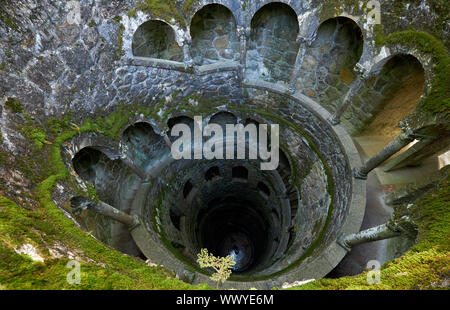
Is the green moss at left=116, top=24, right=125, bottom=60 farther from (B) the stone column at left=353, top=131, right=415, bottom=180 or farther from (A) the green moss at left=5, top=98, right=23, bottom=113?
(B) the stone column at left=353, top=131, right=415, bottom=180

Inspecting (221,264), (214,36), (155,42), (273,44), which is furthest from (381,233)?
(155,42)

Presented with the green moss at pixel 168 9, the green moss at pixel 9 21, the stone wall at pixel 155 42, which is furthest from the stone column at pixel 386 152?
the green moss at pixel 9 21

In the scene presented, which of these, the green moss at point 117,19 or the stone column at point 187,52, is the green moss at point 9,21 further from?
the stone column at point 187,52

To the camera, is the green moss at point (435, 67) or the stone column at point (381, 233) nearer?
the stone column at point (381, 233)

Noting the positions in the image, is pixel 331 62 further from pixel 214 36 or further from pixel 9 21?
pixel 9 21

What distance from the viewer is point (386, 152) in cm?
807

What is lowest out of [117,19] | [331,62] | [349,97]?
[349,97]

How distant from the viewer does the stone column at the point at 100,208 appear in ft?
19.2

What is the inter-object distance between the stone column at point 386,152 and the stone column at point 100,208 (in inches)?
313

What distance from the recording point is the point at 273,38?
1105 centimetres

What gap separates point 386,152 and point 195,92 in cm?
753

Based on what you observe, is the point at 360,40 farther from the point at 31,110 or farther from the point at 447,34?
the point at 31,110

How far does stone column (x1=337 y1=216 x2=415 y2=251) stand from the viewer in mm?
5859
